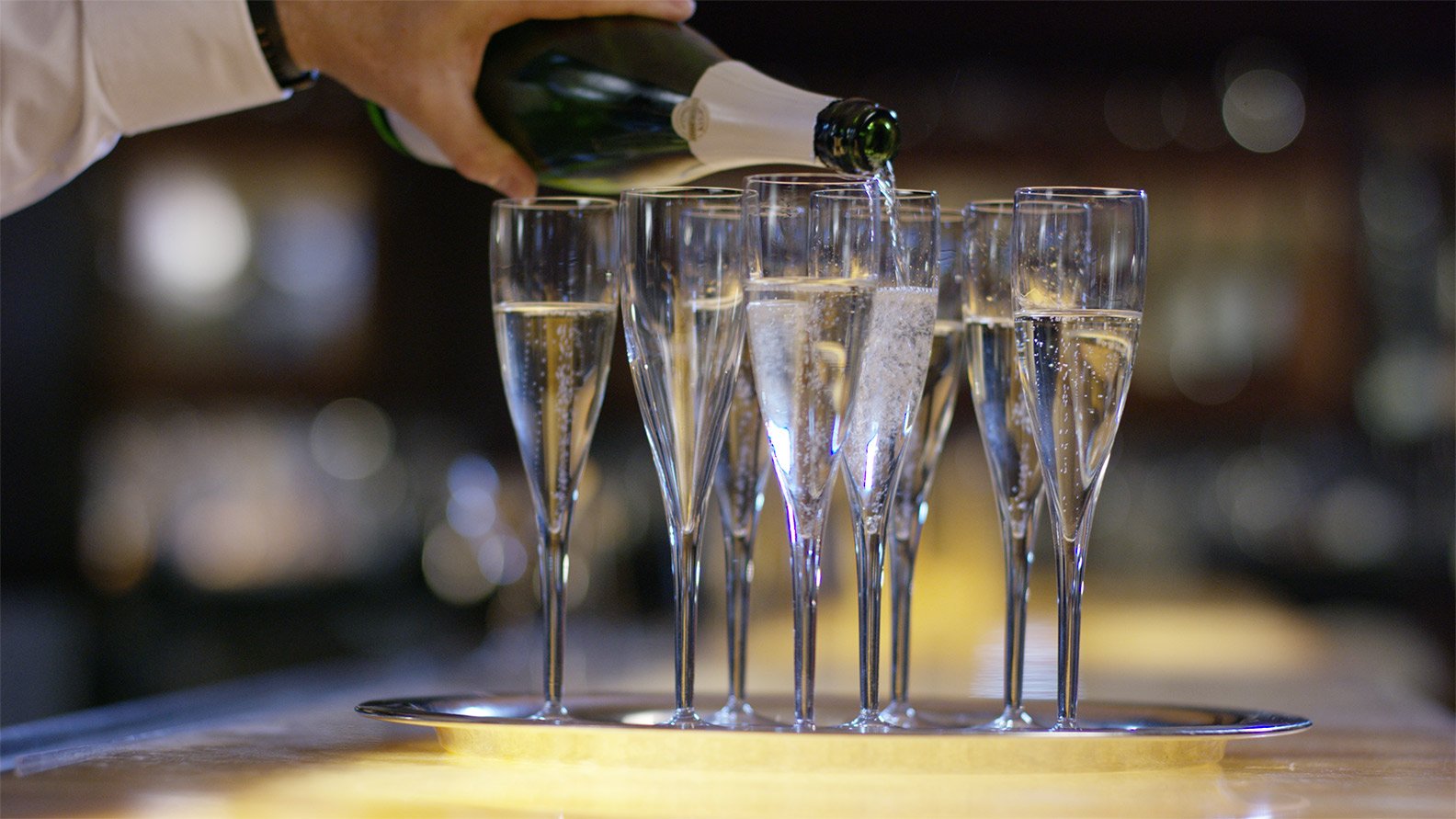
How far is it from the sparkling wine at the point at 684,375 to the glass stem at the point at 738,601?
110mm

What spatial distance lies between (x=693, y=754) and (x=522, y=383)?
22 centimetres

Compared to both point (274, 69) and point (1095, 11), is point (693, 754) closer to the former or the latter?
point (274, 69)

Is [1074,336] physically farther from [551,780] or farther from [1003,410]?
[551,780]

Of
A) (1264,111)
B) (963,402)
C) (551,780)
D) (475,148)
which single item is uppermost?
(1264,111)

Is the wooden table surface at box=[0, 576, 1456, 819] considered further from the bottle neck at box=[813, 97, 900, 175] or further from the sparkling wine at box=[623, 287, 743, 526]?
the bottle neck at box=[813, 97, 900, 175]

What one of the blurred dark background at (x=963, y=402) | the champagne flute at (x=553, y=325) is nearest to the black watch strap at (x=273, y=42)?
the champagne flute at (x=553, y=325)

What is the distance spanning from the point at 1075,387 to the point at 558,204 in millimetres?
276

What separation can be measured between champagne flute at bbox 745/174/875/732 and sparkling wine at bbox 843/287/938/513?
0.04 ft

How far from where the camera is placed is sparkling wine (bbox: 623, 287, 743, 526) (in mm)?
727

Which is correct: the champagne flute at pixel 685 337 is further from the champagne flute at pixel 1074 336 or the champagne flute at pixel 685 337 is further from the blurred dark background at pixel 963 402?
the blurred dark background at pixel 963 402

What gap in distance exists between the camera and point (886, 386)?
0.72 meters

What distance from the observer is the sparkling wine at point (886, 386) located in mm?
706

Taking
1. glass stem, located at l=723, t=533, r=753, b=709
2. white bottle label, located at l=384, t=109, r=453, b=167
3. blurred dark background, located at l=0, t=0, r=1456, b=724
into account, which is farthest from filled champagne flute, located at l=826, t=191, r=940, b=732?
blurred dark background, located at l=0, t=0, r=1456, b=724

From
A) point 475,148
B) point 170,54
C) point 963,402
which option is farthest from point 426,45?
point 963,402
